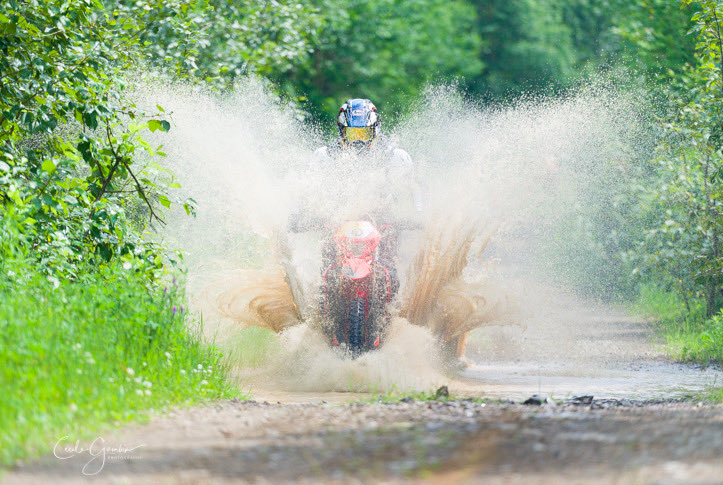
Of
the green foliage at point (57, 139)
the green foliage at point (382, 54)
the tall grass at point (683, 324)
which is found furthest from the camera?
the green foliage at point (382, 54)

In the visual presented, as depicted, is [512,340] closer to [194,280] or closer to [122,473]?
[194,280]

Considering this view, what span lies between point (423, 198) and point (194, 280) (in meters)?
3.30

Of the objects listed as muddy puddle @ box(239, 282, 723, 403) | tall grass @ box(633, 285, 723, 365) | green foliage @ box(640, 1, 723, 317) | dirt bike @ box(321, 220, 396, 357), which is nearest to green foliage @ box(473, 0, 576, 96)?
tall grass @ box(633, 285, 723, 365)

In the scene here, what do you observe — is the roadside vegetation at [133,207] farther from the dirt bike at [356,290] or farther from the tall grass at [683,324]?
the dirt bike at [356,290]

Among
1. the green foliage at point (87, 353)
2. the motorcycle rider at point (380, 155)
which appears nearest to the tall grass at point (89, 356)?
the green foliage at point (87, 353)

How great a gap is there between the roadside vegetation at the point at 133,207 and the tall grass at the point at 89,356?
1 cm

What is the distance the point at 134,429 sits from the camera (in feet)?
18.1

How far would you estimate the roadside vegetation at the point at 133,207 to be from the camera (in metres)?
6.07

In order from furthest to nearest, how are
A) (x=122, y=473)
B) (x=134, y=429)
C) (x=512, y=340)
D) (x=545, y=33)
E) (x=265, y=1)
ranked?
(x=545, y=33)
(x=265, y=1)
(x=512, y=340)
(x=134, y=429)
(x=122, y=473)

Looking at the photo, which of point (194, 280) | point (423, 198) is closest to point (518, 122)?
point (423, 198)

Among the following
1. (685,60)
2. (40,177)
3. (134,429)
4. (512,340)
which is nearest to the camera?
(134,429)

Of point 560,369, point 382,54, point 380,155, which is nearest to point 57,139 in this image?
point 380,155

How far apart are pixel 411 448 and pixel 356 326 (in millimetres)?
3971
